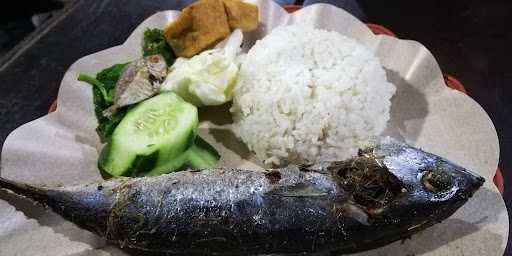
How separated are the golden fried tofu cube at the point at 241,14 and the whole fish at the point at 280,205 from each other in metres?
1.42

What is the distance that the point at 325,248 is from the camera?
2.06 meters

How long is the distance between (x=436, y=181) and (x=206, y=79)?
147 cm

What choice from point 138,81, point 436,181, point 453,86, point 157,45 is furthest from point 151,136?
point 453,86

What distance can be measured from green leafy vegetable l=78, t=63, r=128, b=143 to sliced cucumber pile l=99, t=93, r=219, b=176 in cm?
13

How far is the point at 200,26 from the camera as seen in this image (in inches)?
124

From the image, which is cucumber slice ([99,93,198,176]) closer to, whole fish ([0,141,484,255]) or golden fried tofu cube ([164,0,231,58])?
whole fish ([0,141,484,255])

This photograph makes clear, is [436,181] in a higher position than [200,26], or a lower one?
lower

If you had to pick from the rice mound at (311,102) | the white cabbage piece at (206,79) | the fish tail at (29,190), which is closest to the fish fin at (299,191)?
the rice mound at (311,102)

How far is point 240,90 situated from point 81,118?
106 centimetres

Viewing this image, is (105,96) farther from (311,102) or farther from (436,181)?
(436,181)

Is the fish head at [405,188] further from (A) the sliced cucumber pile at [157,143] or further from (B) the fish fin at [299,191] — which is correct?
(A) the sliced cucumber pile at [157,143]

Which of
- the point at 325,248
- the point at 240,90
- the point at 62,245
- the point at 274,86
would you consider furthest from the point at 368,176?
the point at 62,245

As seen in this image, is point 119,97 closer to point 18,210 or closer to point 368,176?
point 18,210

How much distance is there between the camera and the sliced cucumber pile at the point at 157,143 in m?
2.54
